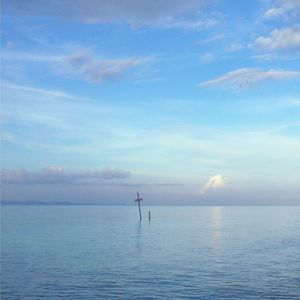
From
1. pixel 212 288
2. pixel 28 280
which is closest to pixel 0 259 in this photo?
pixel 28 280

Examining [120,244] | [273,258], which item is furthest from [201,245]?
[273,258]

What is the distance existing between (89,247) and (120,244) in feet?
27.6

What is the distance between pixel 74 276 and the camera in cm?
4894

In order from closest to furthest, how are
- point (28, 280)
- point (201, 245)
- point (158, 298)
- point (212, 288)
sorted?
point (158, 298), point (212, 288), point (28, 280), point (201, 245)

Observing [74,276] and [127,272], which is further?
[127,272]

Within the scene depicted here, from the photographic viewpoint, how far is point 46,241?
85.6 metres

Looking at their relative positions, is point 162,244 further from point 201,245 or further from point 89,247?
point 89,247

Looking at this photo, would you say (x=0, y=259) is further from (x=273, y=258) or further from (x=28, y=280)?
(x=273, y=258)

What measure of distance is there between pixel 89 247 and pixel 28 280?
3035 centimetres

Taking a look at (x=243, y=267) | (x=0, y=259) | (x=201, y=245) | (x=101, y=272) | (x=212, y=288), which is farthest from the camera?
(x=201, y=245)

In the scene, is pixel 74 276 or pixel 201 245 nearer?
pixel 74 276

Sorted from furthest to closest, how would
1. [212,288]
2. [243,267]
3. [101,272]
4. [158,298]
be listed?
[243,267] → [101,272] → [212,288] → [158,298]

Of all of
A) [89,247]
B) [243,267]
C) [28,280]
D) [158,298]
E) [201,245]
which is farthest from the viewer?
[201,245]

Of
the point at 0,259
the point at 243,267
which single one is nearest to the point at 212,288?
the point at 243,267
